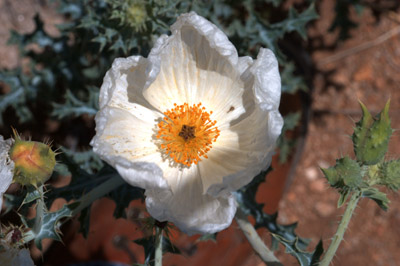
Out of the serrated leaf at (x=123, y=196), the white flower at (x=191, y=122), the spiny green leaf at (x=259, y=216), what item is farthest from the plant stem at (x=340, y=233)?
the serrated leaf at (x=123, y=196)

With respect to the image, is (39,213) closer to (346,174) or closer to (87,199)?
(87,199)

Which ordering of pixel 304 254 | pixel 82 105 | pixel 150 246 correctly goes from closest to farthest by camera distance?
pixel 304 254, pixel 150 246, pixel 82 105

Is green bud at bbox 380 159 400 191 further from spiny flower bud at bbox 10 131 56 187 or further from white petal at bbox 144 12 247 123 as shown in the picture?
spiny flower bud at bbox 10 131 56 187

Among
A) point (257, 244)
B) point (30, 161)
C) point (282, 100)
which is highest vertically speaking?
point (30, 161)

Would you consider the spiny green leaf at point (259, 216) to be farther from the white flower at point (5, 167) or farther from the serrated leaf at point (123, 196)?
the white flower at point (5, 167)

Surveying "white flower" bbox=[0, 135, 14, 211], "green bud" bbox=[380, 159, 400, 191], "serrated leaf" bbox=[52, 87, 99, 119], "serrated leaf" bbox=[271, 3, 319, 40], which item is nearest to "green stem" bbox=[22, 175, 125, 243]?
"white flower" bbox=[0, 135, 14, 211]

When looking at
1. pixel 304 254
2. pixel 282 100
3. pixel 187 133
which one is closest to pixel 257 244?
pixel 304 254

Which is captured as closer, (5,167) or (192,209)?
(5,167)
